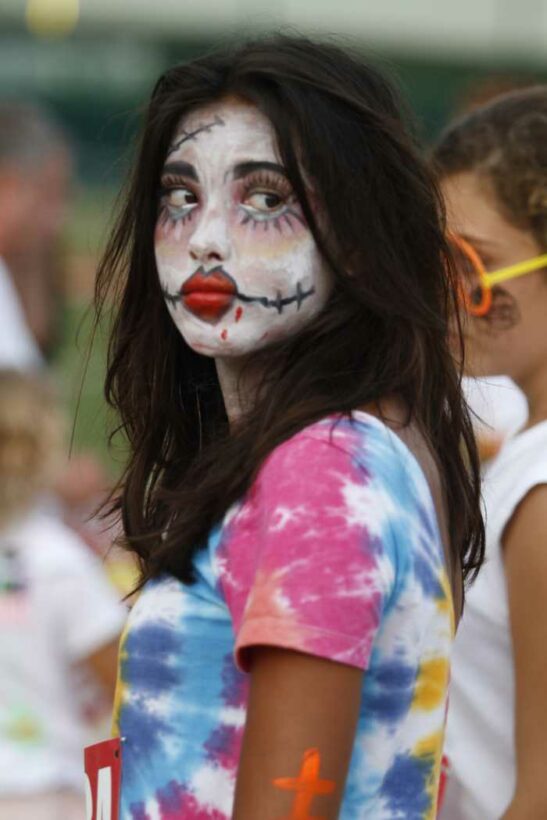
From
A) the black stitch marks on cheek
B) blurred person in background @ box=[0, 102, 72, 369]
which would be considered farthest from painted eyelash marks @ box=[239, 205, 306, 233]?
blurred person in background @ box=[0, 102, 72, 369]

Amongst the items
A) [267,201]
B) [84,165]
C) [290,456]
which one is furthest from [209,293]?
[84,165]

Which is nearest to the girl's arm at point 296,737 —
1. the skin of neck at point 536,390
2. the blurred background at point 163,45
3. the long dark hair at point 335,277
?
the long dark hair at point 335,277

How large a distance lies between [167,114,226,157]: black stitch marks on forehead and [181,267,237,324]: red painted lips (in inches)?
6.6

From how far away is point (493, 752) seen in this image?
2582mm

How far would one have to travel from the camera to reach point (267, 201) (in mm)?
1855

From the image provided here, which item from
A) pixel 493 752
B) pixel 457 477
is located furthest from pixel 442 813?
pixel 457 477

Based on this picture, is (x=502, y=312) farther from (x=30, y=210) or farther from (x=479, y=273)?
(x=30, y=210)

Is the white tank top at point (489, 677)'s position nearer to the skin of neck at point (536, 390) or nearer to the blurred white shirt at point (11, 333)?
the skin of neck at point (536, 390)

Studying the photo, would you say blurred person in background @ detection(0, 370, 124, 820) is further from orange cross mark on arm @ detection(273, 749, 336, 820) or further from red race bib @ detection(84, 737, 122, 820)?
orange cross mark on arm @ detection(273, 749, 336, 820)

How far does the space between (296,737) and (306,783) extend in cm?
5

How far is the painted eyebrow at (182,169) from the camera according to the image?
1905 millimetres

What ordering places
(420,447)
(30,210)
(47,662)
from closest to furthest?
1. (420,447)
2. (47,662)
3. (30,210)

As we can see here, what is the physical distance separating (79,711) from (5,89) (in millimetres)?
9806

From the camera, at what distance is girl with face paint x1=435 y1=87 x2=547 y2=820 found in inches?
93.8
